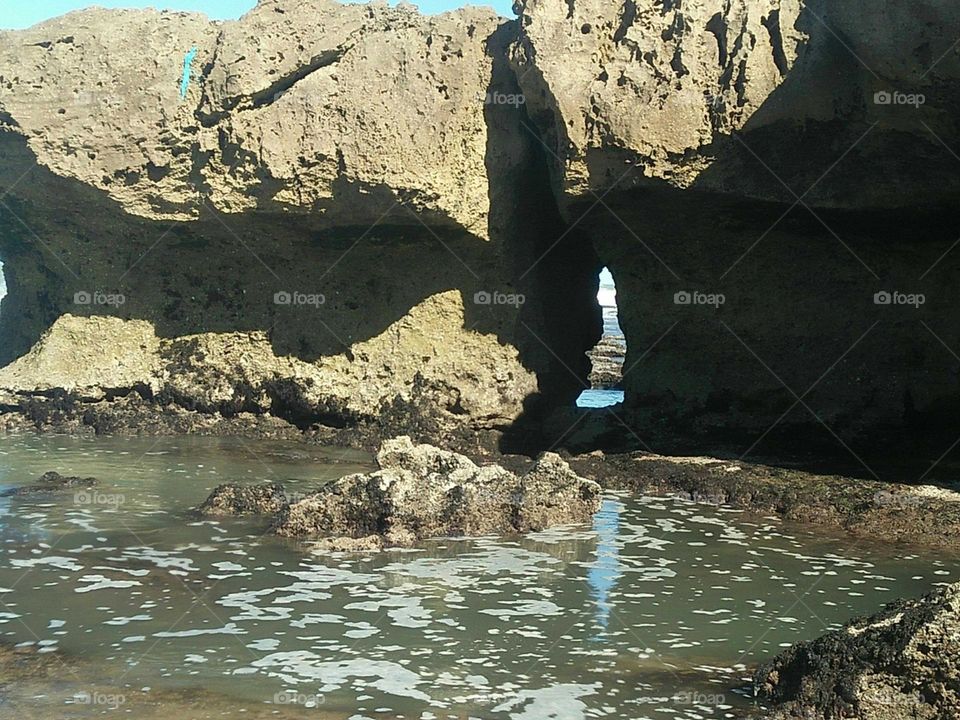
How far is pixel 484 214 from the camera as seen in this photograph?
12523 millimetres

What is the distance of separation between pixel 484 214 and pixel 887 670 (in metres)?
8.46

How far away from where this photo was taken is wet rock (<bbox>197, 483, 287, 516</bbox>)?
919 cm

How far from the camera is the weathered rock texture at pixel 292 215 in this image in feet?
40.3

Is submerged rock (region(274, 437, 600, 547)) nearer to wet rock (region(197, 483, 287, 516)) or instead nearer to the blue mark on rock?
wet rock (region(197, 483, 287, 516))

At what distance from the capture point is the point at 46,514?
9.06 m

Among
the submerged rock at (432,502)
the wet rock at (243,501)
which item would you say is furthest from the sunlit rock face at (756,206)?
the wet rock at (243,501)

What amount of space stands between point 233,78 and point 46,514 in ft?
18.3

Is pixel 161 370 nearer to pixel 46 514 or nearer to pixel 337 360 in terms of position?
pixel 337 360

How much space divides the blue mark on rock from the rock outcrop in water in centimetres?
3

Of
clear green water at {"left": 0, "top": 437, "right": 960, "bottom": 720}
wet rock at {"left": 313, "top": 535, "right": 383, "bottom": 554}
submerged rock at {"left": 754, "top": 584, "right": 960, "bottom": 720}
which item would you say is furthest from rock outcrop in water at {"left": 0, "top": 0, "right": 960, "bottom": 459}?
submerged rock at {"left": 754, "top": 584, "right": 960, "bottom": 720}

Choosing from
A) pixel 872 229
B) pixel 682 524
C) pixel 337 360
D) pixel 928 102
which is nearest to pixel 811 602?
pixel 682 524

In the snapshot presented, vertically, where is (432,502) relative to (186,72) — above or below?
below

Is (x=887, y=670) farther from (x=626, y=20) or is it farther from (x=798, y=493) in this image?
(x=626, y=20)

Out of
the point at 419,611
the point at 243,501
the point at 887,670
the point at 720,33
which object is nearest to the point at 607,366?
the point at 720,33
